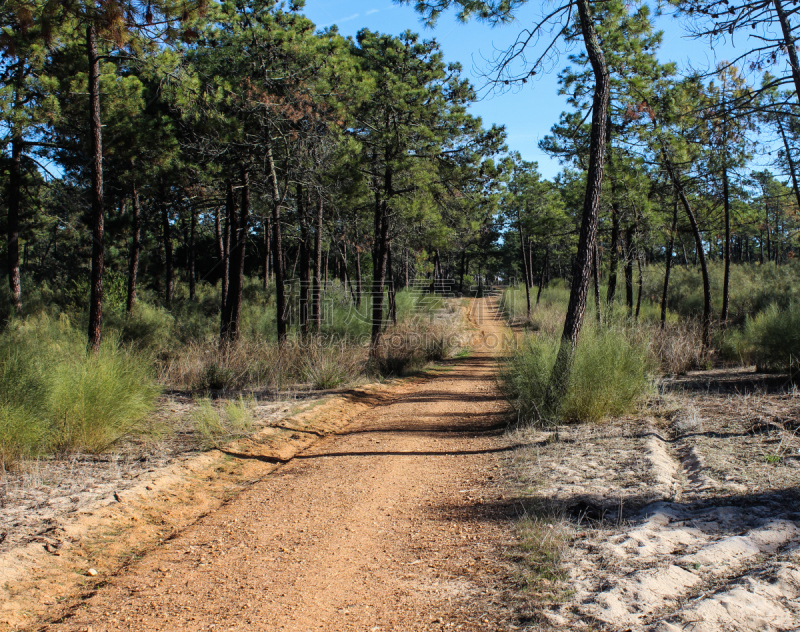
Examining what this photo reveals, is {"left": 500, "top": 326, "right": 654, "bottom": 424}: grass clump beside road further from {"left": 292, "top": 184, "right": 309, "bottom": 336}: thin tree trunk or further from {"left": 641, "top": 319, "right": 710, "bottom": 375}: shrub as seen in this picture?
{"left": 292, "top": 184, "right": 309, "bottom": 336}: thin tree trunk

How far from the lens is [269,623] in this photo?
321cm

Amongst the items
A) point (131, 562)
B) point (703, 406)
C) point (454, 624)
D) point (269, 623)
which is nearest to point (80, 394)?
point (131, 562)

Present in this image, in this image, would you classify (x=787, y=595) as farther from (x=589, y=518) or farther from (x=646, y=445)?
(x=646, y=445)

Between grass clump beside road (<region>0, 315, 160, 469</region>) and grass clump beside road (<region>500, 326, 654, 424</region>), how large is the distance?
5.23 m

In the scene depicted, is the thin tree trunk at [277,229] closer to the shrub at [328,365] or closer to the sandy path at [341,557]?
the shrub at [328,365]

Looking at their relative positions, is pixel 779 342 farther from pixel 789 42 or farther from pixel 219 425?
pixel 219 425

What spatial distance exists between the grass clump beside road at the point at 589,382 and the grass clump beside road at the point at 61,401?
5231 mm

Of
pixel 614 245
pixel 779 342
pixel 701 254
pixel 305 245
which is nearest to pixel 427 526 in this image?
pixel 779 342

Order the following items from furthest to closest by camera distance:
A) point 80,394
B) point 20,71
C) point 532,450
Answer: point 20,71 < point 532,450 < point 80,394

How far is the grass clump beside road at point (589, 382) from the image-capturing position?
764cm

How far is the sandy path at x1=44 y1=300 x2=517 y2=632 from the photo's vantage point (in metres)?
3.28

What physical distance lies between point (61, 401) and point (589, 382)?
6419 millimetres

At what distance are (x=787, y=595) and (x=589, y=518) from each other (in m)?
1.64

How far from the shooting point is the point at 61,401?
6047 mm
